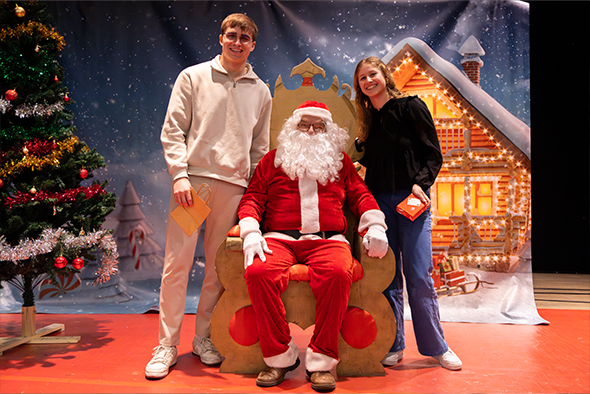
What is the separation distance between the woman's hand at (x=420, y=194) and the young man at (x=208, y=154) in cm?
112

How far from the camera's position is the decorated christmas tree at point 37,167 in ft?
9.64

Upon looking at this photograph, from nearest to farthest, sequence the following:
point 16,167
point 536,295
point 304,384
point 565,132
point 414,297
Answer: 1. point 304,384
2. point 414,297
3. point 16,167
4. point 536,295
5. point 565,132

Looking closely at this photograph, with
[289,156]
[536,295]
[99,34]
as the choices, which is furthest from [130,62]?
[536,295]

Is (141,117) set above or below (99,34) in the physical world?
below

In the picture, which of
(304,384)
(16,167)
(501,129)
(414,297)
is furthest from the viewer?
(501,129)

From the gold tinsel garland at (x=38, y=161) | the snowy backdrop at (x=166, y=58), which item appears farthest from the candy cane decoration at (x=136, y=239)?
the gold tinsel garland at (x=38, y=161)

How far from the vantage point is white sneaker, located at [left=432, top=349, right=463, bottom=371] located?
255cm

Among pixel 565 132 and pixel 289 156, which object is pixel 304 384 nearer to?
pixel 289 156

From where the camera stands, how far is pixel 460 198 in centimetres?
460

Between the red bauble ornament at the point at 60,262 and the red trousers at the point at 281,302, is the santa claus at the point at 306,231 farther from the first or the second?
the red bauble ornament at the point at 60,262

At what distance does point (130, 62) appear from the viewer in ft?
14.6

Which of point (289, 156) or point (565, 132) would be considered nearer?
point (289, 156)

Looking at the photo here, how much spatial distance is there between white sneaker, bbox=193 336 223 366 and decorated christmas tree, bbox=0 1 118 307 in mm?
1016

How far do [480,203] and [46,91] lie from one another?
4344 mm
